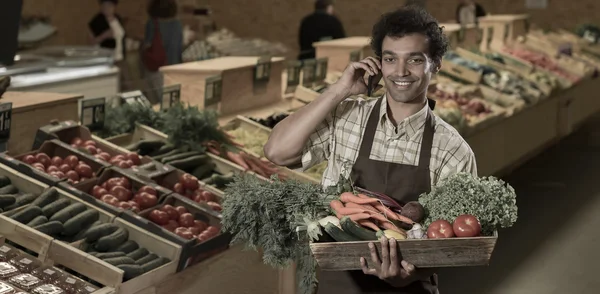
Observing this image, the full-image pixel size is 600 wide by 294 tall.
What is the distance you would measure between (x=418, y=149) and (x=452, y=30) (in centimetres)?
741

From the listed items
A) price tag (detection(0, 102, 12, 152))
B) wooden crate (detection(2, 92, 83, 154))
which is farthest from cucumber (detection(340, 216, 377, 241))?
wooden crate (detection(2, 92, 83, 154))

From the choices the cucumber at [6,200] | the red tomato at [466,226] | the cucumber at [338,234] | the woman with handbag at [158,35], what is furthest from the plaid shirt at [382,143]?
the woman with handbag at [158,35]

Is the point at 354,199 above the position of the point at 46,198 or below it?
above

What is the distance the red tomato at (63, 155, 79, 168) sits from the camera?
179 inches

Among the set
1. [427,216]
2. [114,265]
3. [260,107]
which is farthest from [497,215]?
[260,107]

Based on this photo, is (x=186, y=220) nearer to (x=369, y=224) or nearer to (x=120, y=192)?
(x=120, y=192)

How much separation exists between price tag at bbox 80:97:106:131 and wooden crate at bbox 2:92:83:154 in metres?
0.06

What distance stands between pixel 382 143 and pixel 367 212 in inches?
10.1

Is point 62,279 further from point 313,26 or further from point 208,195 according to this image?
point 313,26

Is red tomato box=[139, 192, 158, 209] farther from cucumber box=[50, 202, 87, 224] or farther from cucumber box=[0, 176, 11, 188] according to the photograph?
cucumber box=[0, 176, 11, 188]

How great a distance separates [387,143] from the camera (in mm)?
2799

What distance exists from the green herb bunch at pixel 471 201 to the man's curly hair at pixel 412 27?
1.22 ft

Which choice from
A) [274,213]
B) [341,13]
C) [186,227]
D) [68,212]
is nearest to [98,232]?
[68,212]

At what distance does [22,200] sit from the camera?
402 cm
